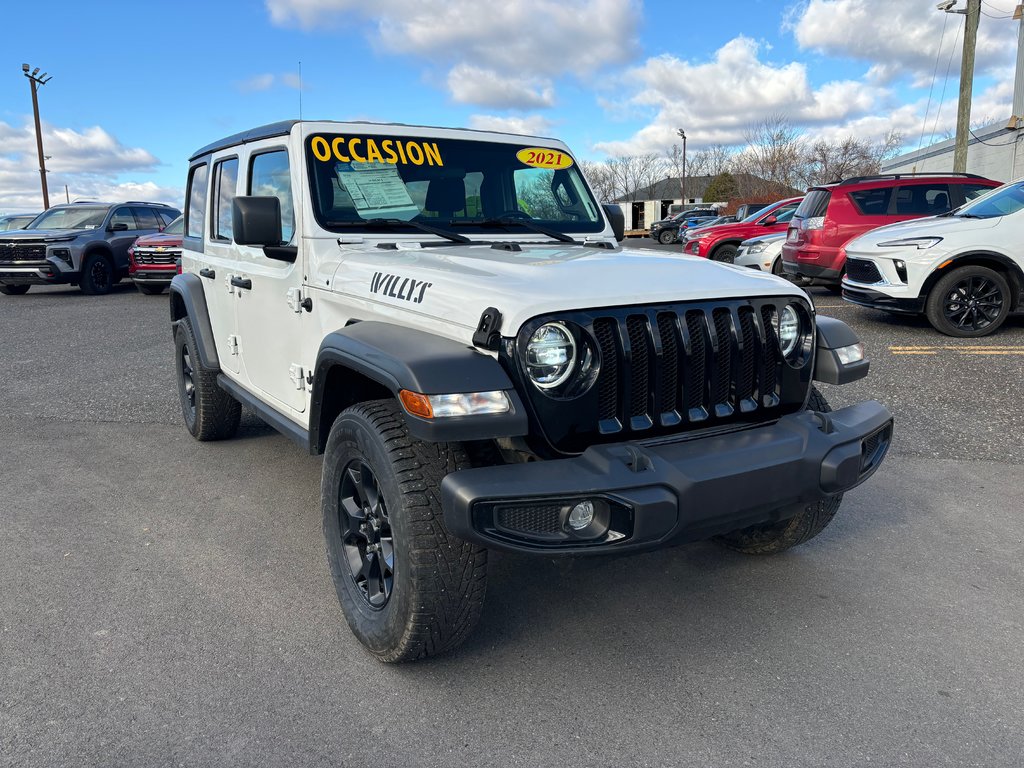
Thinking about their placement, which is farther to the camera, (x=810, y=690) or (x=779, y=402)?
(x=779, y=402)

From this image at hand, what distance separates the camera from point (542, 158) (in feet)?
13.9

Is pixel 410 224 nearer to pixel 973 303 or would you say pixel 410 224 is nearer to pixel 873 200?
pixel 973 303

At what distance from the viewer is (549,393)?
2416mm

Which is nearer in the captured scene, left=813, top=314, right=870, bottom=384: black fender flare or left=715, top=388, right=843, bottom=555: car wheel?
left=813, top=314, right=870, bottom=384: black fender flare

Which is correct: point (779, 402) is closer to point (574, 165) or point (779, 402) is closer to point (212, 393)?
point (574, 165)

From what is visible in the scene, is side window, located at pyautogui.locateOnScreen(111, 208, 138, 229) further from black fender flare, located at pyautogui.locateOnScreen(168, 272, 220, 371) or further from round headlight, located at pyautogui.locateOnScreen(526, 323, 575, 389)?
round headlight, located at pyautogui.locateOnScreen(526, 323, 575, 389)

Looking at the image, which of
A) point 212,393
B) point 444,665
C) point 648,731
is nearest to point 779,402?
point 648,731

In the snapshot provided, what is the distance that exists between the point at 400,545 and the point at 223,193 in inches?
118

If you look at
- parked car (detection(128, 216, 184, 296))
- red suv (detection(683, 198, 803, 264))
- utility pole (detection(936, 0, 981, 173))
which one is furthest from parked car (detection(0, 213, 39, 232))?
utility pole (detection(936, 0, 981, 173))

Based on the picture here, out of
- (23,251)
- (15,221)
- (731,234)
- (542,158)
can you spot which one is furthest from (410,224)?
(15,221)

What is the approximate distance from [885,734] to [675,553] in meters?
1.32

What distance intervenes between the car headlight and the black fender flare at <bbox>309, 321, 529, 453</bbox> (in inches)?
280

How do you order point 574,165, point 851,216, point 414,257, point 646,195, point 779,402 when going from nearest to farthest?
point 779,402, point 414,257, point 574,165, point 851,216, point 646,195

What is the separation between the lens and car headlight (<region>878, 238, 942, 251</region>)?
805cm
